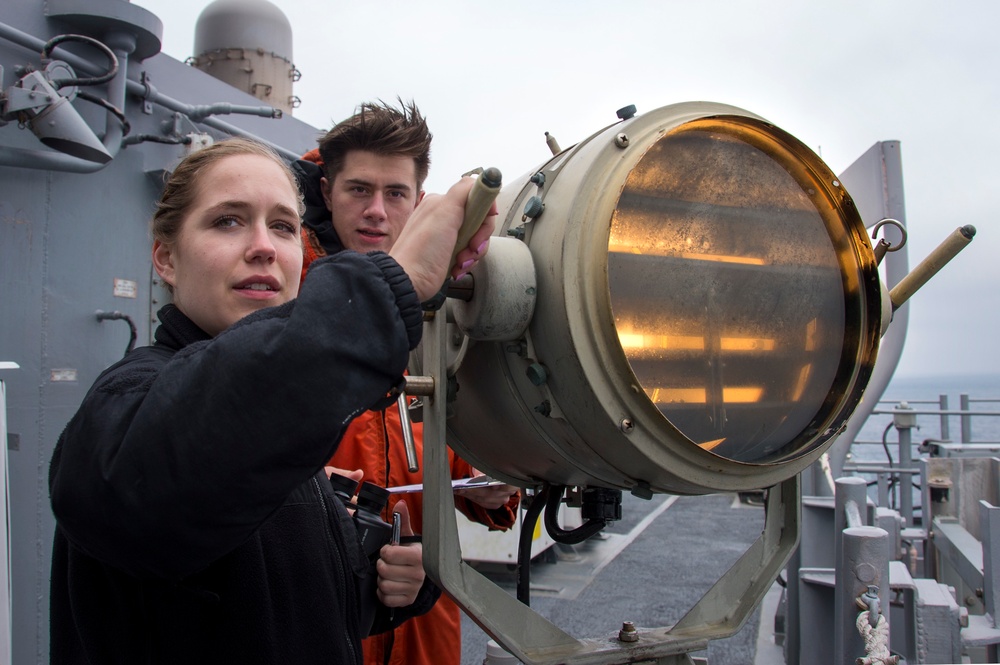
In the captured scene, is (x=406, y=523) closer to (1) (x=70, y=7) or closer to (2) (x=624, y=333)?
(2) (x=624, y=333)

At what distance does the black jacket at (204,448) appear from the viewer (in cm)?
57

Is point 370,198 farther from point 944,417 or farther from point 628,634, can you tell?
point 944,417

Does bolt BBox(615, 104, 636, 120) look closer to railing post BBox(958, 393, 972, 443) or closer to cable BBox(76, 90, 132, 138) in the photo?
cable BBox(76, 90, 132, 138)

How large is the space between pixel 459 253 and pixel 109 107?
2854 mm

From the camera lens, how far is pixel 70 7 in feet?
9.88

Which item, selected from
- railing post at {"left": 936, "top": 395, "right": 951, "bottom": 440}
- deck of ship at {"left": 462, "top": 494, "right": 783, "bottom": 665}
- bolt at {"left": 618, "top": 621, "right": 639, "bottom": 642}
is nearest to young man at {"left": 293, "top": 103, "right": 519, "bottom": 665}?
bolt at {"left": 618, "top": 621, "right": 639, "bottom": 642}

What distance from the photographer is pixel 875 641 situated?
50.4 inches

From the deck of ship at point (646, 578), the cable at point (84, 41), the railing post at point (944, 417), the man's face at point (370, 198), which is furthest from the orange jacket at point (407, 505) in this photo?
the railing post at point (944, 417)

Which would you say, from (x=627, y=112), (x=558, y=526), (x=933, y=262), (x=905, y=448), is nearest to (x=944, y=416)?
(x=905, y=448)

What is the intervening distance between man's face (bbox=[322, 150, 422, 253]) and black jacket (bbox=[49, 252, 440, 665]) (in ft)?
2.66

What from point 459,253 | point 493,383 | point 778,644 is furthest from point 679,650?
point 778,644

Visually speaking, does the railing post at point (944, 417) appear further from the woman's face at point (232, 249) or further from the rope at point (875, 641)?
the woman's face at point (232, 249)

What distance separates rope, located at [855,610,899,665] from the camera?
120 centimetres

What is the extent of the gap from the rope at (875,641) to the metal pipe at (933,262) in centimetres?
61
